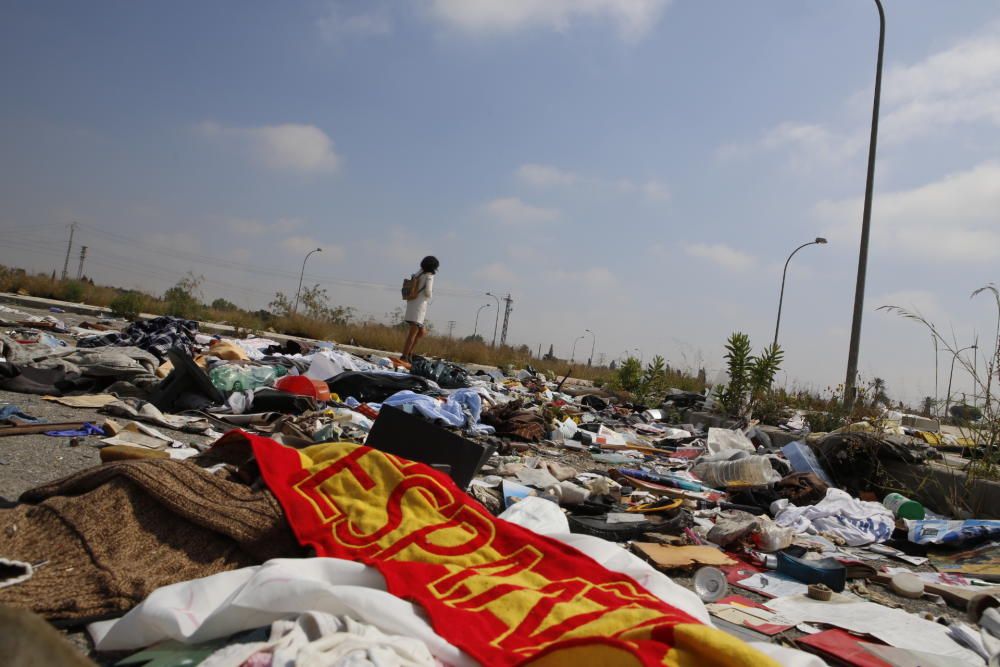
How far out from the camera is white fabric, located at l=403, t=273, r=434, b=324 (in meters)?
9.88

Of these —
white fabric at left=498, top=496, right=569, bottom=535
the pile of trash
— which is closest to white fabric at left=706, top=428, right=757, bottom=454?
the pile of trash

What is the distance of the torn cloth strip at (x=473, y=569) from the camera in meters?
1.54

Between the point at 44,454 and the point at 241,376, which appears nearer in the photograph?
the point at 44,454

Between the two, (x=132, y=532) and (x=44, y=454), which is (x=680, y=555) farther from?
(x=44, y=454)

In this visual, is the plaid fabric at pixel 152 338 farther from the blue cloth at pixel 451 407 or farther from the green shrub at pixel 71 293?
the green shrub at pixel 71 293

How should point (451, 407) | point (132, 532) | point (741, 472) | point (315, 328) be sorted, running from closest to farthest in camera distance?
point (132, 532) → point (741, 472) → point (451, 407) → point (315, 328)

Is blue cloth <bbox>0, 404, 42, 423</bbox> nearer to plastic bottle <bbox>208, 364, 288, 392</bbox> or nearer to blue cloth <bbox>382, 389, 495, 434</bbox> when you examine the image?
plastic bottle <bbox>208, 364, 288, 392</bbox>

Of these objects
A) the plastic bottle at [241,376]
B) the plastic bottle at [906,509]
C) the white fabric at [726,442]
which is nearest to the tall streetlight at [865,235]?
the white fabric at [726,442]

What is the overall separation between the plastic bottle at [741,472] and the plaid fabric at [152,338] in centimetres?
574

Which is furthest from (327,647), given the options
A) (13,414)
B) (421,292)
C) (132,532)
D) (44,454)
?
(421,292)

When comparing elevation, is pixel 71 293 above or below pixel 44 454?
above

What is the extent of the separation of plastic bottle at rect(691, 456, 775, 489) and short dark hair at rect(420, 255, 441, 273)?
18.1 feet

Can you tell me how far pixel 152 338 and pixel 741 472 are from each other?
668 centimetres

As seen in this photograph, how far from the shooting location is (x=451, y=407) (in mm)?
6527
